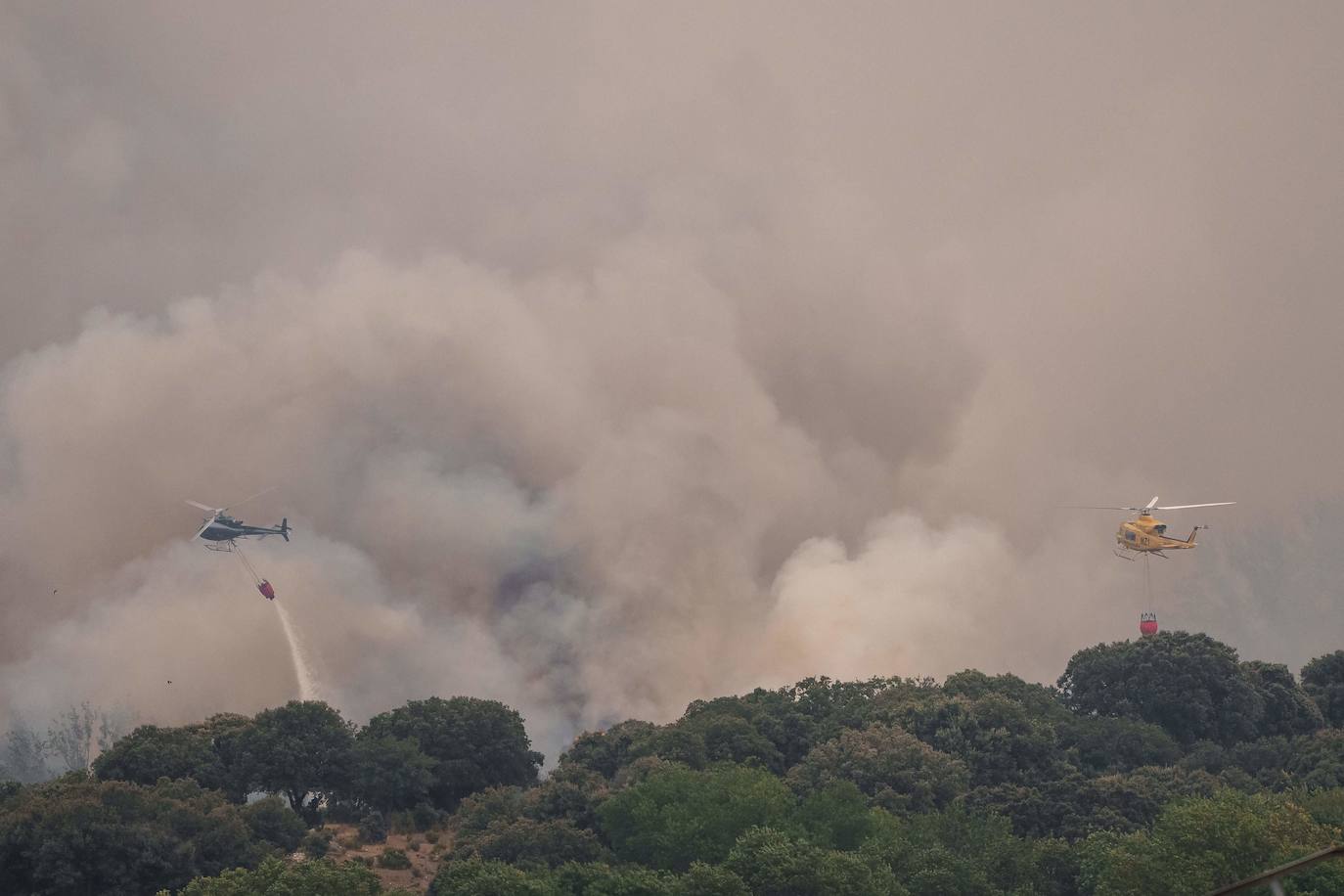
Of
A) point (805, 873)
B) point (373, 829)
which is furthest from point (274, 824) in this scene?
point (805, 873)

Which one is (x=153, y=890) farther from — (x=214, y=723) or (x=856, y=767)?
(x=856, y=767)

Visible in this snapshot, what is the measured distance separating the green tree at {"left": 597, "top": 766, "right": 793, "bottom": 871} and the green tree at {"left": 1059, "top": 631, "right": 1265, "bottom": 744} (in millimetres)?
61383

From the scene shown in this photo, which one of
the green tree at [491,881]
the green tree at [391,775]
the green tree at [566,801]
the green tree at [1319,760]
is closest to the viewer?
the green tree at [491,881]

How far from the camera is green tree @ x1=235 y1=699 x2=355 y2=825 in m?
162

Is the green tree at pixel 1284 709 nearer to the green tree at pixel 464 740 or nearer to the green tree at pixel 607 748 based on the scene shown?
the green tree at pixel 607 748

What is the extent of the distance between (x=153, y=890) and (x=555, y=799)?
38686 millimetres

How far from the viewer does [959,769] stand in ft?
521

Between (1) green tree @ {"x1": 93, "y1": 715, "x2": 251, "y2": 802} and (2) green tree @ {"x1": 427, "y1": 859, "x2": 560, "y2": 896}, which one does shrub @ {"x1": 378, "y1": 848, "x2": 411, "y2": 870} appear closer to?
(1) green tree @ {"x1": 93, "y1": 715, "x2": 251, "y2": 802}

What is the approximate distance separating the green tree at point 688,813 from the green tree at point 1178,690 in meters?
61.4

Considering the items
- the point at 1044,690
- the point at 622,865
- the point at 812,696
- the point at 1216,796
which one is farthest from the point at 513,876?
the point at 1044,690

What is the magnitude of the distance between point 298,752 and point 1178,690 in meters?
103

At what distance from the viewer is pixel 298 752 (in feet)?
531

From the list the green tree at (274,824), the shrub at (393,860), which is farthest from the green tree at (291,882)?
the shrub at (393,860)

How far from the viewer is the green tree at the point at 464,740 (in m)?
172
